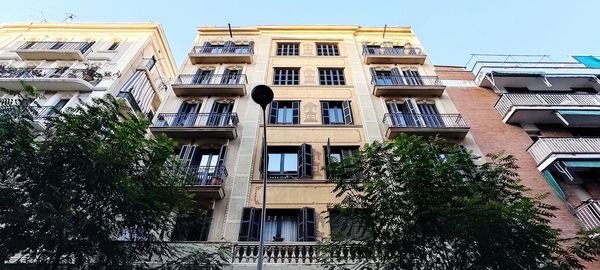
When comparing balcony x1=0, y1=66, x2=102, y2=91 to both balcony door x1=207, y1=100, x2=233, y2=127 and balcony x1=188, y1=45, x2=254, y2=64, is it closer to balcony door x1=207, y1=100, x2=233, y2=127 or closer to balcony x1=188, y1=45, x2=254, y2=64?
balcony x1=188, y1=45, x2=254, y2=64

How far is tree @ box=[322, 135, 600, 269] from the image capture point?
7027mm

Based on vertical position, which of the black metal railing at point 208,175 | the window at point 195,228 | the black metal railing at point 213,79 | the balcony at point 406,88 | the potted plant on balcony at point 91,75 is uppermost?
the black metal railing at point 213,79

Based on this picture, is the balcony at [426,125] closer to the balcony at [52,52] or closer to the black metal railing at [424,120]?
the black metal railing at [424,120]

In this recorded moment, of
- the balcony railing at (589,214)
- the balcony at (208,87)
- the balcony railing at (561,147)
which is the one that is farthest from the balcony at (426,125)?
the balcony at (208,87)

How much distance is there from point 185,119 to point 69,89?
5.74 metres

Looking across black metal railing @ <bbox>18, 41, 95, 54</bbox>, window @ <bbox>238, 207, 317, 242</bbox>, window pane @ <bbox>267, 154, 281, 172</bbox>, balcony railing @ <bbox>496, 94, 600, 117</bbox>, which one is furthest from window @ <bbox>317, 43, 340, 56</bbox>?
black metal railing @ <bbox>18, 41, 95, 54</bbox>

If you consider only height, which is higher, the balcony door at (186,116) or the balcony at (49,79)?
the balcony at (49,79)

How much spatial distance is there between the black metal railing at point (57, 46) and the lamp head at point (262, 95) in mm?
14715

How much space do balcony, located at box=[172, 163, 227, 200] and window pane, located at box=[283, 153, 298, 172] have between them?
2318 mm

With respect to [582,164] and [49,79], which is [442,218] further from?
[49,79]

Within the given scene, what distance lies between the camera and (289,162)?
14.0 metres

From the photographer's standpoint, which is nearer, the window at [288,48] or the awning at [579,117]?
the awning at [579,117]

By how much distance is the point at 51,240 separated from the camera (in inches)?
283

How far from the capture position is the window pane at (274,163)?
13.6 metres
